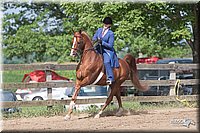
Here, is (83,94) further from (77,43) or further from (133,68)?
(77,43)

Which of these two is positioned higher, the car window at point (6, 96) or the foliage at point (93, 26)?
the foliage at point (93, 26)

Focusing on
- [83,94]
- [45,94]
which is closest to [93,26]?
[83,94]

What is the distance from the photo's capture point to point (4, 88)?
1013cm

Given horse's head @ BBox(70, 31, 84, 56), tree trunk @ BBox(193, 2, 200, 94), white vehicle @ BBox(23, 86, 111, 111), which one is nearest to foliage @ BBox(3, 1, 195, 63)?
tree trunk @ BBox(193, 2, 200, 94)

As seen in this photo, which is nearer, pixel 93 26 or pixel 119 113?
pixel 119 113

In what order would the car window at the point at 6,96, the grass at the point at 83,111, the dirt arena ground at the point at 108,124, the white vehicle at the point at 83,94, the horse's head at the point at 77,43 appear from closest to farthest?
the dirt arena ground at the point at 108,124 → the horse's head at the point at 77,43 → the grass at the point at 83,111 → the car window at the point at 6,96 → the white vehicle at the point at 83,94

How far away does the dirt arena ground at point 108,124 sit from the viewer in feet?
26.1

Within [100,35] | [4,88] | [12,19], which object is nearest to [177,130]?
[100,35]

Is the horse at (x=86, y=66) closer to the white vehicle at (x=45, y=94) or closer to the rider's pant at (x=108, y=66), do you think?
the rider's pant at (x=108, y=66)

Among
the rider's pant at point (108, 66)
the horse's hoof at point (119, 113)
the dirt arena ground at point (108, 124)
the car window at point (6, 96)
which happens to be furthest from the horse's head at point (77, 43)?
the car window at point (6, 96)

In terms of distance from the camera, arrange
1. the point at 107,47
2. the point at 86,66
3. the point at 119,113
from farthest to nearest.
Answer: the point at 119,113 < the point at 107,47 < the point at 86,66

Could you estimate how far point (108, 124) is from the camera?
8570 mm

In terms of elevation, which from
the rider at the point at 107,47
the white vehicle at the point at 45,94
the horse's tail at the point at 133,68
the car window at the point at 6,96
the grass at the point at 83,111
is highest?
the rider at the point at 107,47

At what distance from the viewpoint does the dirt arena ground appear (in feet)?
26.1
